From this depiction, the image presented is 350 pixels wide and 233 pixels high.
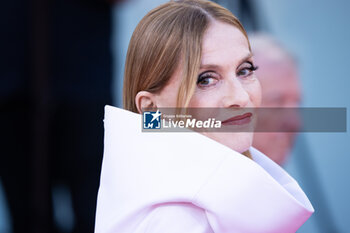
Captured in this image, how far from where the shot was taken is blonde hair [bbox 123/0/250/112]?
77 centimetres

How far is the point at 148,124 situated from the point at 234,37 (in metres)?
0.26

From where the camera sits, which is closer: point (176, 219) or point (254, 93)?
point (176, 219)

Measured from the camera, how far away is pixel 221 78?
787 millimetres

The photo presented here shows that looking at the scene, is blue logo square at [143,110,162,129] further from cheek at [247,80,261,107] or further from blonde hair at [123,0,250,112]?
cheek at [247,80,261,107]

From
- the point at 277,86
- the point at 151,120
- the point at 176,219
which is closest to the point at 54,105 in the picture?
the point at 277,86

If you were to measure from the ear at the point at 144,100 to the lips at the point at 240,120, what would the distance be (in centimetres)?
16

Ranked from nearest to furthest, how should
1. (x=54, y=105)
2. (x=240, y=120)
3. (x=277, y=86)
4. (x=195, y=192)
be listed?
(x=195, y=192) → (x=240, y=120) → (x=277, y=86) → (x=54, y=105)

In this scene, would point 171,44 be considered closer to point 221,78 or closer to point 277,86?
point 221,78

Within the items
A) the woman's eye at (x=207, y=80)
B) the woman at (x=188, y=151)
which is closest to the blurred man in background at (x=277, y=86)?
the woman at (x=188, y=151)

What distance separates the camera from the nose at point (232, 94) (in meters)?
0.78

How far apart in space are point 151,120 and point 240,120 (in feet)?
0.61

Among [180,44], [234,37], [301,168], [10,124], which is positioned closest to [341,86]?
[301,168]

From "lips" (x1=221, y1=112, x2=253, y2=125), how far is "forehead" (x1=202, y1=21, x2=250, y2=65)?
12 centimetres

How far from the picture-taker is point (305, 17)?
142 centimetres
